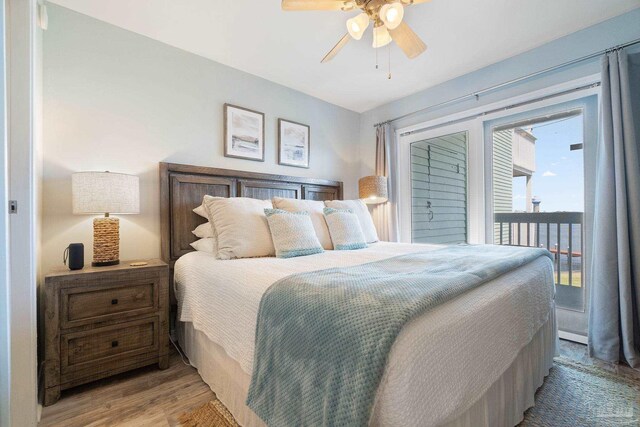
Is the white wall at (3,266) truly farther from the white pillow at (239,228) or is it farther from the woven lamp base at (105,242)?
the white pillow at (239,228)

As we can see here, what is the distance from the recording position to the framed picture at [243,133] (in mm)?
2805

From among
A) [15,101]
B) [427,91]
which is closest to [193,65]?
[15,101]

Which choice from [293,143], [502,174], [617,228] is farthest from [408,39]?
[617,228]

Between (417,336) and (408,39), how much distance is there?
196 cm

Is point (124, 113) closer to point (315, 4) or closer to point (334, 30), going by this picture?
point (315, 4)

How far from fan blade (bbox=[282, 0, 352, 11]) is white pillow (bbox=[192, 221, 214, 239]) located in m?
1.66

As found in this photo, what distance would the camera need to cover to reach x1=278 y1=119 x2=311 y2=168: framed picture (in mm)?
3227

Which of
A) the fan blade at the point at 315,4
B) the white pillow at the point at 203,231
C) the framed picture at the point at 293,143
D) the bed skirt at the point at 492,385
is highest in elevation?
the fan blade at the point at 315,4

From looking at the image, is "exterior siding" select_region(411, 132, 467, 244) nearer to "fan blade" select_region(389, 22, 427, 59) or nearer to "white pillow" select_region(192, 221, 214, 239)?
"fan blade" select_region(389, 22, 427, 59)

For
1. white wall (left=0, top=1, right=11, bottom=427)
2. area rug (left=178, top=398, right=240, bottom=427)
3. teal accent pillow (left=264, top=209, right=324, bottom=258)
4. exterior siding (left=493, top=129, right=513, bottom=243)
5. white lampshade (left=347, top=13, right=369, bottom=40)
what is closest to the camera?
white wall (left=0, top=1, right=11, bottom=427)

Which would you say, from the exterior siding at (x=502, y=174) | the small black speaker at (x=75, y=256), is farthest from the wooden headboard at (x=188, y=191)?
the exterior siding at (x=502, y=174)

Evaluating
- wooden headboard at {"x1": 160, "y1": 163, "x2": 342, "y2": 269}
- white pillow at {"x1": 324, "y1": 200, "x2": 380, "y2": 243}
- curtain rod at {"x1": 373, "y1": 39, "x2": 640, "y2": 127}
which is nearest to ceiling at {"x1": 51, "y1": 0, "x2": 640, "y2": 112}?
curtain rod at {"x1": 373, "y1": 39, "x2": 640, "y2": 127}

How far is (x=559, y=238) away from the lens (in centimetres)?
269

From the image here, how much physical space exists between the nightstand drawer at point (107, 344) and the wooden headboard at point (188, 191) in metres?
0.59
